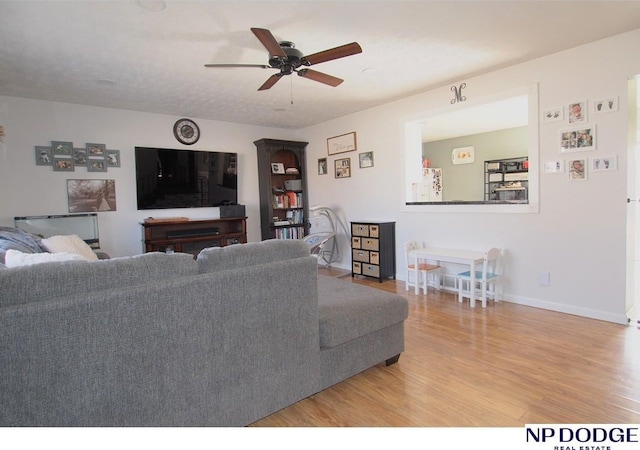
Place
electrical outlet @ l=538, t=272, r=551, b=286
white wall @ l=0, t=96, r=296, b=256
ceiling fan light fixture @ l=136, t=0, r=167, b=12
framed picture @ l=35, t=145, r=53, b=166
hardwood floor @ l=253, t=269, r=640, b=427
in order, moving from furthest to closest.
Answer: framed picture @ l=35, t=145, r=53, b=166, white wall @ l=0, t=96, r=296, b=256, electrical outlet @ l=538, t=272, r=551, b=286, ceiling fan light fixture @ l=136, t=0, r=167, b=12, hardwood floor @ l=253, t=269, r=640, b=427

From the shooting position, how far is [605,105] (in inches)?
119

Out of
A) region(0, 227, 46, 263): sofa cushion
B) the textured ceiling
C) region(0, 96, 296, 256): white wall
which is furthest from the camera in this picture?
region(0, 96, 296, 256): white wall

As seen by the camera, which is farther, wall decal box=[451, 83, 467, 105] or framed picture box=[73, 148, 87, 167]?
framed picture box=[73, 148, 87, 167]

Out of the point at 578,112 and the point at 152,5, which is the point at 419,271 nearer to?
the point at 578,112

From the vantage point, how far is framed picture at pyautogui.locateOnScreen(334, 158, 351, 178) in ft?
18.1

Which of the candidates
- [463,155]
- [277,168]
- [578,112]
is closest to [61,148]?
[277,168]

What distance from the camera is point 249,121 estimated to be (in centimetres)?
570

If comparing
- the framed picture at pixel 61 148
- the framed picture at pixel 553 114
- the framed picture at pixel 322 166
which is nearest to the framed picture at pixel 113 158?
the framed picture at pixel 61 148

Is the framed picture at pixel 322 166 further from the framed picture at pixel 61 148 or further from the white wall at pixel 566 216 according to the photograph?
the framed picture at pixel 61 148

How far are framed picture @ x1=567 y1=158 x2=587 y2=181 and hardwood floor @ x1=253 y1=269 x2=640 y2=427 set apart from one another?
1.28 meters

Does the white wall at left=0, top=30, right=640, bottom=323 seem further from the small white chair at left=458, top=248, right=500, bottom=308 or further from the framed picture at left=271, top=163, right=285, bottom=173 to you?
the framed picture at left=271, top=163, right=285, bottom=173

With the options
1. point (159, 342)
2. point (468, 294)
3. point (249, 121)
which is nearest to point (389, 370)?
point (159, 342)

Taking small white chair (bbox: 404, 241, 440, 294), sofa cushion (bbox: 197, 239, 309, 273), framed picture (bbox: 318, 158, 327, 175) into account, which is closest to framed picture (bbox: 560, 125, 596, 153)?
small white chair (bbox: 404, 241, 440, 294)

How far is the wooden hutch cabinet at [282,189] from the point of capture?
19.0 feet
